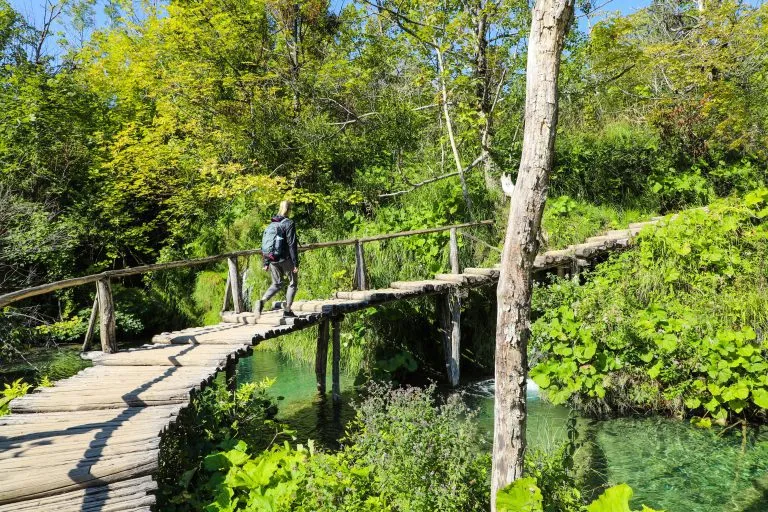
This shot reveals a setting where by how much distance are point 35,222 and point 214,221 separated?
16.0 feet

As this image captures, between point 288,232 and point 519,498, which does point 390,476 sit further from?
point 288,232

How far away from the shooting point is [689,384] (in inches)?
311

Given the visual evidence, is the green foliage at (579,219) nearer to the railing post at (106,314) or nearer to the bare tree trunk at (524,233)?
the bare tree trunk at (524,233)

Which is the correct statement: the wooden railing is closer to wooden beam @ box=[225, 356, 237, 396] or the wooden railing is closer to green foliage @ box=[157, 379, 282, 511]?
wooden beam @ box=[225, 356, 237, 396]

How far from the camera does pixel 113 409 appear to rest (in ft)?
17.9

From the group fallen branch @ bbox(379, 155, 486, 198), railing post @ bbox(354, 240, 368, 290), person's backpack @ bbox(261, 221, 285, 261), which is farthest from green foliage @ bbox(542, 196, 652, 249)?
person's backpack @ bbox(261, 221, 285, 261)

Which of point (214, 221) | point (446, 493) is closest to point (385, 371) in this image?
point (446, 493)

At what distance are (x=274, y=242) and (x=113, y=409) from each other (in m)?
3.04

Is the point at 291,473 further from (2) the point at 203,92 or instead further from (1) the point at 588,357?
(2) the point at 203,92

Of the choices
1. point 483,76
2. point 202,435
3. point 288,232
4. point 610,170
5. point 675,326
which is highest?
point 483,76

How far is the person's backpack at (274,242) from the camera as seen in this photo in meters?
7.79

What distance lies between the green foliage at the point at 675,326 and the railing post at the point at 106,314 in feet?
18.2

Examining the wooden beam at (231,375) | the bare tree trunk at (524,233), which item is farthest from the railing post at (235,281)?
the bare tree trunk at (524,233)

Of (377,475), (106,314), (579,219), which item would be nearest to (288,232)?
(106,314)
